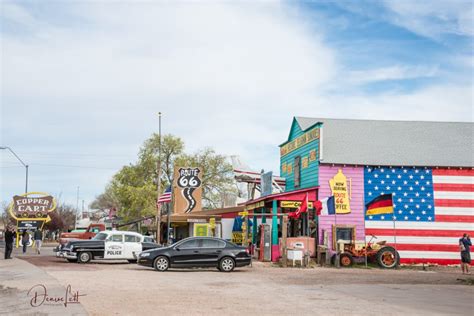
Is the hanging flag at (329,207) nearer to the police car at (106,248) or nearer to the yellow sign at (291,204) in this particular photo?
the yellow sign at (291,204)

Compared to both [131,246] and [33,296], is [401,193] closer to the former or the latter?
[131,246]

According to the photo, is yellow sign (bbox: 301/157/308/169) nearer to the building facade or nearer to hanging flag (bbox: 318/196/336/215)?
the building facade

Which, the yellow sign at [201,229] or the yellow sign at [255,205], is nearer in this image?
the yellow sign at [255,205]

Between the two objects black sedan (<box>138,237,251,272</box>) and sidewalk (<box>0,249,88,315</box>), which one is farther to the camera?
black sedan (<box>138,237,251,272</box>)

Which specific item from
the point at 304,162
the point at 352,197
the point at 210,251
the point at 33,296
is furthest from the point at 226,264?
the point at 304,162

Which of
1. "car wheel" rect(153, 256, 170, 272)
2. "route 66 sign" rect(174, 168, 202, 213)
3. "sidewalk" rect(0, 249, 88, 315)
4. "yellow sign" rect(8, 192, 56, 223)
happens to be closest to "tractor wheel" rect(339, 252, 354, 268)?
"car wheel" rect(153, 256, 170, 272)

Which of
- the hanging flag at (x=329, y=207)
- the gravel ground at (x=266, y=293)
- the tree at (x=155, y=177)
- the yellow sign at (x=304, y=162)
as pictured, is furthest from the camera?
the tree at (x=155, y=177)

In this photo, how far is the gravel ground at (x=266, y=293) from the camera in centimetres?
1173

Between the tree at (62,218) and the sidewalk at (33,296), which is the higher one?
the tree at (62,218)

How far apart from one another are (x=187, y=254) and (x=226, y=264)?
1554 mm

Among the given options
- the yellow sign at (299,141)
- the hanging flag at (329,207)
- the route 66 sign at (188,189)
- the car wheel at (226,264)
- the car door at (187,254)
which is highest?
the yellow sign at (299,141)

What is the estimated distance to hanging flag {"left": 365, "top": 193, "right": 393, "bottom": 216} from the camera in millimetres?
25734

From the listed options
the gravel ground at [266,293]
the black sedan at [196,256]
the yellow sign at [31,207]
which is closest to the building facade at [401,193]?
the black sedan at [196,256]

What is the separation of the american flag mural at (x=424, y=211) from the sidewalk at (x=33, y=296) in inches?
650
